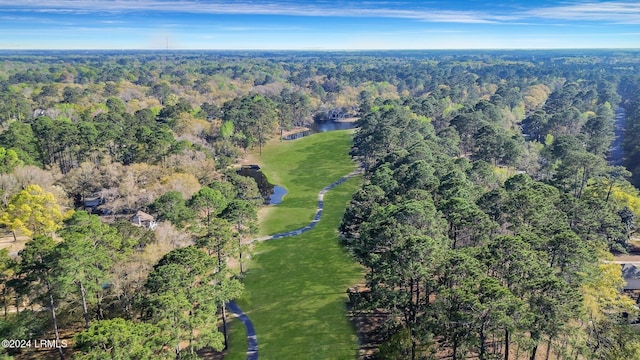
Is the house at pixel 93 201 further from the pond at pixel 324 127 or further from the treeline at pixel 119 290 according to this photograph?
the pond at pixel 324 127

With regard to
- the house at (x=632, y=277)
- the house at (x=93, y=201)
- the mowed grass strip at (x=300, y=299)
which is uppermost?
the house at (x=93, y=201)

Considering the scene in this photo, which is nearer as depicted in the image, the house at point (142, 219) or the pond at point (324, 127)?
the house at point (142, 219)

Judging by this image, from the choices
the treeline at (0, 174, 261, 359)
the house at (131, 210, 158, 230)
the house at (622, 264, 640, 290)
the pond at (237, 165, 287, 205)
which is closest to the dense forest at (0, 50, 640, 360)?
the treeline at (0, 174, 261, 359)

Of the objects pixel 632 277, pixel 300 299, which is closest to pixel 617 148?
pixel 632 277

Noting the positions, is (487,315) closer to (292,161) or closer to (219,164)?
(219,164)

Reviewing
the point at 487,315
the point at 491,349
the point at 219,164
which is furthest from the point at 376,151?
the point at 487,315

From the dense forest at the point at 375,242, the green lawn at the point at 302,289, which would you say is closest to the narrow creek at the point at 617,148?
the dense forest at the point at 375,242

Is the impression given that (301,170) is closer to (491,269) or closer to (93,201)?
(93,201)
